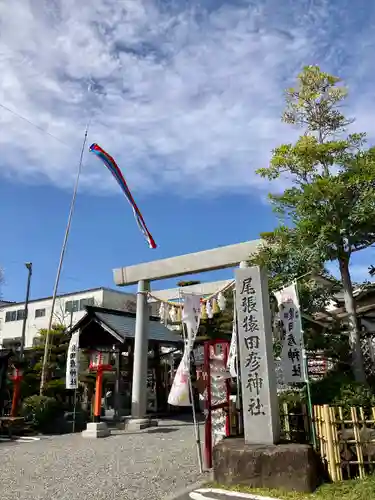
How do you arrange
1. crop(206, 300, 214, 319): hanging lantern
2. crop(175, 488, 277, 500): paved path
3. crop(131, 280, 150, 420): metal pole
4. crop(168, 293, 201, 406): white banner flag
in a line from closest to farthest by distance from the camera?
crop(175, 488, 277, 500): paved path → crop(168, 293, 201, 406): white banner flag → crop(206, 300, 214, 319): hanging lantern → crop(131, 280, 150, 420): metal pole

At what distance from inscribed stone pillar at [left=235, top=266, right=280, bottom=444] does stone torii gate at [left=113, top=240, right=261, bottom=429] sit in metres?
6.11

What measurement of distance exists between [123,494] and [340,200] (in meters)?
7.75

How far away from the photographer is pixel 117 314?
69.2 ft

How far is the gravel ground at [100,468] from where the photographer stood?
7725 mm

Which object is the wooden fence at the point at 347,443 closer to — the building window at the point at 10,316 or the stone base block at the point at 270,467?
the stone base block at the point at 270,467

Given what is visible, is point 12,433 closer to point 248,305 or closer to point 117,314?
point 117,314

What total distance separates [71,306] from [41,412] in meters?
27.6

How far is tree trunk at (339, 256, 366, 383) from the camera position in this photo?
977cm

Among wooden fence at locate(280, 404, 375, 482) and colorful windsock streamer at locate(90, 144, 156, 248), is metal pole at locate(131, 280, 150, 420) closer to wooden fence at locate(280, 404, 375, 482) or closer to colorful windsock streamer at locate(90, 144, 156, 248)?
colorful windsock streamer at locate(90, 144, 156, 248)

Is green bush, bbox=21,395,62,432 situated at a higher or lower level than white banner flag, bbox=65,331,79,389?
lower

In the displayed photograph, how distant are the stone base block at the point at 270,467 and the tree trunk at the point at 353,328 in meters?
3.19

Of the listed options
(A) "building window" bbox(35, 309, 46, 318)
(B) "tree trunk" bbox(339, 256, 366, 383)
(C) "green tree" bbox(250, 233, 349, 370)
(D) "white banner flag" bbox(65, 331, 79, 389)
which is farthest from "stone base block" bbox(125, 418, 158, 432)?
Answer: (A) "building window" bbox(35, 309, 46, 318)

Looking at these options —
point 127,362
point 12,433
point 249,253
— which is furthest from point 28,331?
point 249,253

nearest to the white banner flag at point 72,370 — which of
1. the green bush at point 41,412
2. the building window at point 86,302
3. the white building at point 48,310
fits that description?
the green bush at point 41,412
